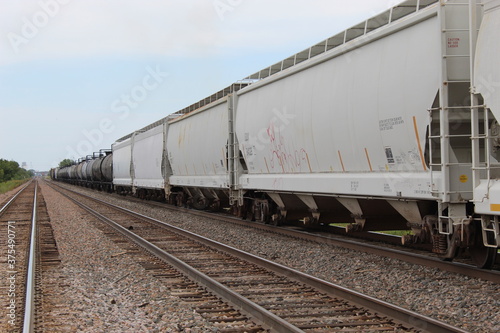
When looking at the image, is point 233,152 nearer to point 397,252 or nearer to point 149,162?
point 397,252

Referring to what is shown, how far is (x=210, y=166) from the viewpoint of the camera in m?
17.9

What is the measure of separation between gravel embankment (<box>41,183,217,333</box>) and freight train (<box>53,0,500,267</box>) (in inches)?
151

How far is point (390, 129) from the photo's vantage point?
8242 mm

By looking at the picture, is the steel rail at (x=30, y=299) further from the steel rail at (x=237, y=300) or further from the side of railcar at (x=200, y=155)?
the side of railcar at (x=200, y=155)

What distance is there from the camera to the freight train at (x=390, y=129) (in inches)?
270

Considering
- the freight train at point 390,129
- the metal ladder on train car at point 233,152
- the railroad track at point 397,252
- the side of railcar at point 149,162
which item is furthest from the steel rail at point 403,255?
the side of railcar at point 149,162

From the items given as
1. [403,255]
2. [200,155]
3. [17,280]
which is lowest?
[17,280]

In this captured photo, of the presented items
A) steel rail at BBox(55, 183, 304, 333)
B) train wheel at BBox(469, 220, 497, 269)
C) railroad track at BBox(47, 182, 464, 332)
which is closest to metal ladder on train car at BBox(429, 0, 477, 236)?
train wheel at BBox(469, 220, 497, 269)

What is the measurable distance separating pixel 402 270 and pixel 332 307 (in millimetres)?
2337

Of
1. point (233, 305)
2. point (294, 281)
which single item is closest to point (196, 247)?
point (294, 281)

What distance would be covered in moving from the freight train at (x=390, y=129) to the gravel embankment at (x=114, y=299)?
3.83 metres

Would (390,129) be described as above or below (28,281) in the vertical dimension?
above

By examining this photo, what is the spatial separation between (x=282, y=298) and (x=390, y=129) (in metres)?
3.25

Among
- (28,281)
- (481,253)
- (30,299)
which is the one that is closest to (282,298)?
(481,253)
